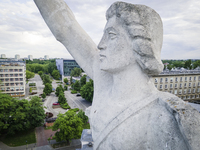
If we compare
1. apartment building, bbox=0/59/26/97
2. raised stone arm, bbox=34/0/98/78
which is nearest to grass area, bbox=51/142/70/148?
raised stone arm, bbox=34/0/98/78

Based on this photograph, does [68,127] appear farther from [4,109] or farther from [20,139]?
[4,109]

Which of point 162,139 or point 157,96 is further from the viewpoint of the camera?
point 157,96

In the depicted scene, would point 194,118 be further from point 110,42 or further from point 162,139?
point 110,42

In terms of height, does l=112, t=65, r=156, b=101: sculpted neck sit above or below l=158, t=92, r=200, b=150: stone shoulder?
above

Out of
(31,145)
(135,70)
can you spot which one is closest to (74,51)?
(135,70)

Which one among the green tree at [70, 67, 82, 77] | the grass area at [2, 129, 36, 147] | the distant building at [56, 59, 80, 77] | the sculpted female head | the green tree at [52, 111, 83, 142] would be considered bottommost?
the grass area at [2, 129, 36, 147]

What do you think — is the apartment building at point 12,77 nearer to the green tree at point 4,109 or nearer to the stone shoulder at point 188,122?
the green tree at point 4,109

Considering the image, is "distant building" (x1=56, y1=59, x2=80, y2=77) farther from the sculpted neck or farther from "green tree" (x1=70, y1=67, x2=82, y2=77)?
the sculpted neck
